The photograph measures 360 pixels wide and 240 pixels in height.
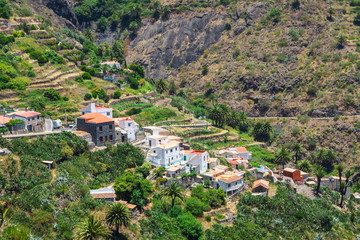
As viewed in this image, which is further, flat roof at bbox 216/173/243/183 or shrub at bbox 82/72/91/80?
shrub at bbox 82/72/91/80

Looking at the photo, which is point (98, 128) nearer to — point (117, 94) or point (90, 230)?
point (90, 230)

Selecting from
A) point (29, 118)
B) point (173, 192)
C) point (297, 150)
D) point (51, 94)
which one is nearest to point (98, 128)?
point (29, 118)

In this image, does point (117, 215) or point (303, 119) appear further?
point (303, 119)

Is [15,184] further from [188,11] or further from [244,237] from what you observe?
[188,11]

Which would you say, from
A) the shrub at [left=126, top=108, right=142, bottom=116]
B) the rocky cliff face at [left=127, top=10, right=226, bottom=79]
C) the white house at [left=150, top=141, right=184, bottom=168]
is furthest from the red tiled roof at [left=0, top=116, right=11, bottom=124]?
the rocky cliff face at [left=127, top=10, right=226, bottom=79]

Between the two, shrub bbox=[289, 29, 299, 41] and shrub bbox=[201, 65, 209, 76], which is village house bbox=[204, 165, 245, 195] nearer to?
shrub bbox=[201, 65, 209, 76]

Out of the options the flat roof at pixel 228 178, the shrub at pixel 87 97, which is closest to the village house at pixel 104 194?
the flat roof at pixel 228 178

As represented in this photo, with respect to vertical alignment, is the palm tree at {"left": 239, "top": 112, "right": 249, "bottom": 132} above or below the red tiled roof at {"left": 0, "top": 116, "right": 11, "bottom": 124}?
below

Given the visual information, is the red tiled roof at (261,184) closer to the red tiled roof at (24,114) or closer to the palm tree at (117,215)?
the palm tree at (117,215)
